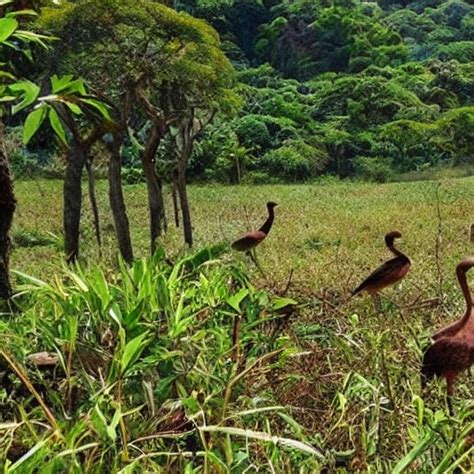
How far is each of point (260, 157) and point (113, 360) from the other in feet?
50.9

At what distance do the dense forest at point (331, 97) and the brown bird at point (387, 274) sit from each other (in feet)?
23.7

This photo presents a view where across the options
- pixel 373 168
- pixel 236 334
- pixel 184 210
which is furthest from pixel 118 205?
pixel 373 168

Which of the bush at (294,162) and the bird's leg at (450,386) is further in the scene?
the bush at (294,162)

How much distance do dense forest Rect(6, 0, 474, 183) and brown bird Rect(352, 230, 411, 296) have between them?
7.23m

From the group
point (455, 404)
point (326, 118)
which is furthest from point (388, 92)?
point (455, 404)

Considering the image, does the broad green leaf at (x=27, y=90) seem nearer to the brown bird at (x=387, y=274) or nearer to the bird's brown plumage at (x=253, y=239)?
the brown bird at (x=387, y=274)

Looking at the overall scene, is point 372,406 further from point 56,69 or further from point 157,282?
point 56,69

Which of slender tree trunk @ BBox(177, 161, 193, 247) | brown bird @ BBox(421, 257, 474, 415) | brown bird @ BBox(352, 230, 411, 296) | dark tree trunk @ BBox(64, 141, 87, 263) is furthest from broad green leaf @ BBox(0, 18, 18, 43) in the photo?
slender tree trunk @ BBox(177, 161, 193, 247)

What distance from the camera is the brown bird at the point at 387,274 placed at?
5.12ft

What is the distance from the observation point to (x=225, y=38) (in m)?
21.4

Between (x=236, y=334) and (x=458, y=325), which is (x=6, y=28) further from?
(x=458, y=325)

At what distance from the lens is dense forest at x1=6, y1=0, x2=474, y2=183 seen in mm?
15281

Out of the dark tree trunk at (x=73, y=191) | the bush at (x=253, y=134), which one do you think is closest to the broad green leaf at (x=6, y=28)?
the dark tree trunk at (x=73, y=191)

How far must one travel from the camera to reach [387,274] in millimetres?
1611
